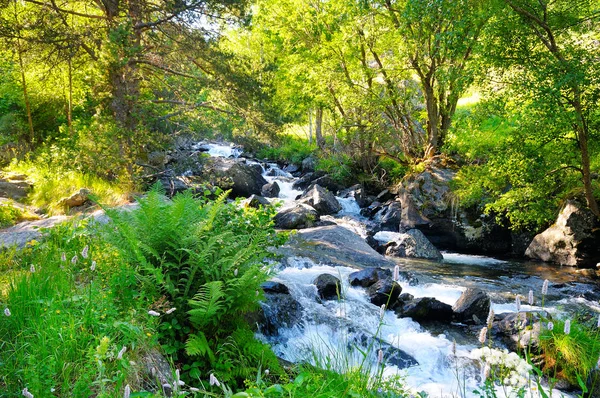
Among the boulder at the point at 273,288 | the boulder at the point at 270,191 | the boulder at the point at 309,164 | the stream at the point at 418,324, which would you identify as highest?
the boulder at the point at 309,164

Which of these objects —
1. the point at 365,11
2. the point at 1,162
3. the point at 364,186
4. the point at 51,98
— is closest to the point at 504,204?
the point at 365,11

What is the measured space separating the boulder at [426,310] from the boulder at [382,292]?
256 millimetres

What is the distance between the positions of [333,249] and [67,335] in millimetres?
8191

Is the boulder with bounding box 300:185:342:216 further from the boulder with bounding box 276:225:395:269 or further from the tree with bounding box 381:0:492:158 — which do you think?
the boulder with bounding box 276:225:395:269

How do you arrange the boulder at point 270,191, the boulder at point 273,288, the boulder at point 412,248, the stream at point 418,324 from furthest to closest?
the boulder at point 270,191 < the boulder at point 412,248 < the boulder at point 273,288 < the stream at point 418,324

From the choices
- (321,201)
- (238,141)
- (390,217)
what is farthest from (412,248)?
(238,141)

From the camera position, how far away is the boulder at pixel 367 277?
843 cm

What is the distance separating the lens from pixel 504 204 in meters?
11.4

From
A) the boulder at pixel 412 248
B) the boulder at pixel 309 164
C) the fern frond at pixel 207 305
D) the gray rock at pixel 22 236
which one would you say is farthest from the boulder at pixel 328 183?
the fern frond at pixel 207 305

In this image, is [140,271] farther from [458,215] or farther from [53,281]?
[458,215]

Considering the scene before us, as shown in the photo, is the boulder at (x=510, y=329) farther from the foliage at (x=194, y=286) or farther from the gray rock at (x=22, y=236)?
the gray rock at (x=22, y=236)

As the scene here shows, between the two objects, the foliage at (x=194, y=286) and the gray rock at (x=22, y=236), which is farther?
the gray rock at (x=22, y=236)

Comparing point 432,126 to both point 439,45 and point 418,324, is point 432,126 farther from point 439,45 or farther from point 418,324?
point 418,324

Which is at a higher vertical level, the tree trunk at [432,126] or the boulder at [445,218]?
the tree trunk at [432,126]
